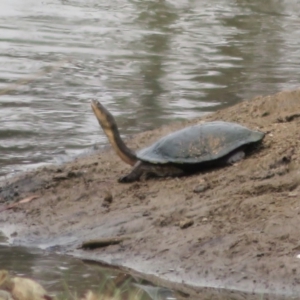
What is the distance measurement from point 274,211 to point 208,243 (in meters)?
0.46

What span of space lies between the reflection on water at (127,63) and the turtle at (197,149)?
1744mm

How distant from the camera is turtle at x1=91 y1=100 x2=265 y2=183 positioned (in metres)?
6.46

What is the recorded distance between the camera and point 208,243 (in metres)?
5.49

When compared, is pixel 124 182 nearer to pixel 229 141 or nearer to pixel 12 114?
pixel 229 141

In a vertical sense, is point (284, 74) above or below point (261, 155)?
below

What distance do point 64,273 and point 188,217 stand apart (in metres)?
0.92

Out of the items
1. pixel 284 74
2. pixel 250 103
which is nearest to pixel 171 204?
pixel 250 103

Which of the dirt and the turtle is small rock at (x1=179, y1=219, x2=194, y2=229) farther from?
the turtle

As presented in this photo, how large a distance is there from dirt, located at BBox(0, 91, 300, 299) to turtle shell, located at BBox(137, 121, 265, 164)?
134 millimetres

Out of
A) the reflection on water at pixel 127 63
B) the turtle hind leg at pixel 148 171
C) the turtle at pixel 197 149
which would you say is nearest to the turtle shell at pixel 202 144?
the turtle at pixel 197 149

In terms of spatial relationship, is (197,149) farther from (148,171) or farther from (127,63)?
(127,63)

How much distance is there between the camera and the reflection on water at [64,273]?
16.3 feet

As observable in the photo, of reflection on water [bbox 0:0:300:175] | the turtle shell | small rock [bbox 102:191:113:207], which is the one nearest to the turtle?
the turtle shell

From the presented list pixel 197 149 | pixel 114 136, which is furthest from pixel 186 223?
pixel 114 136
